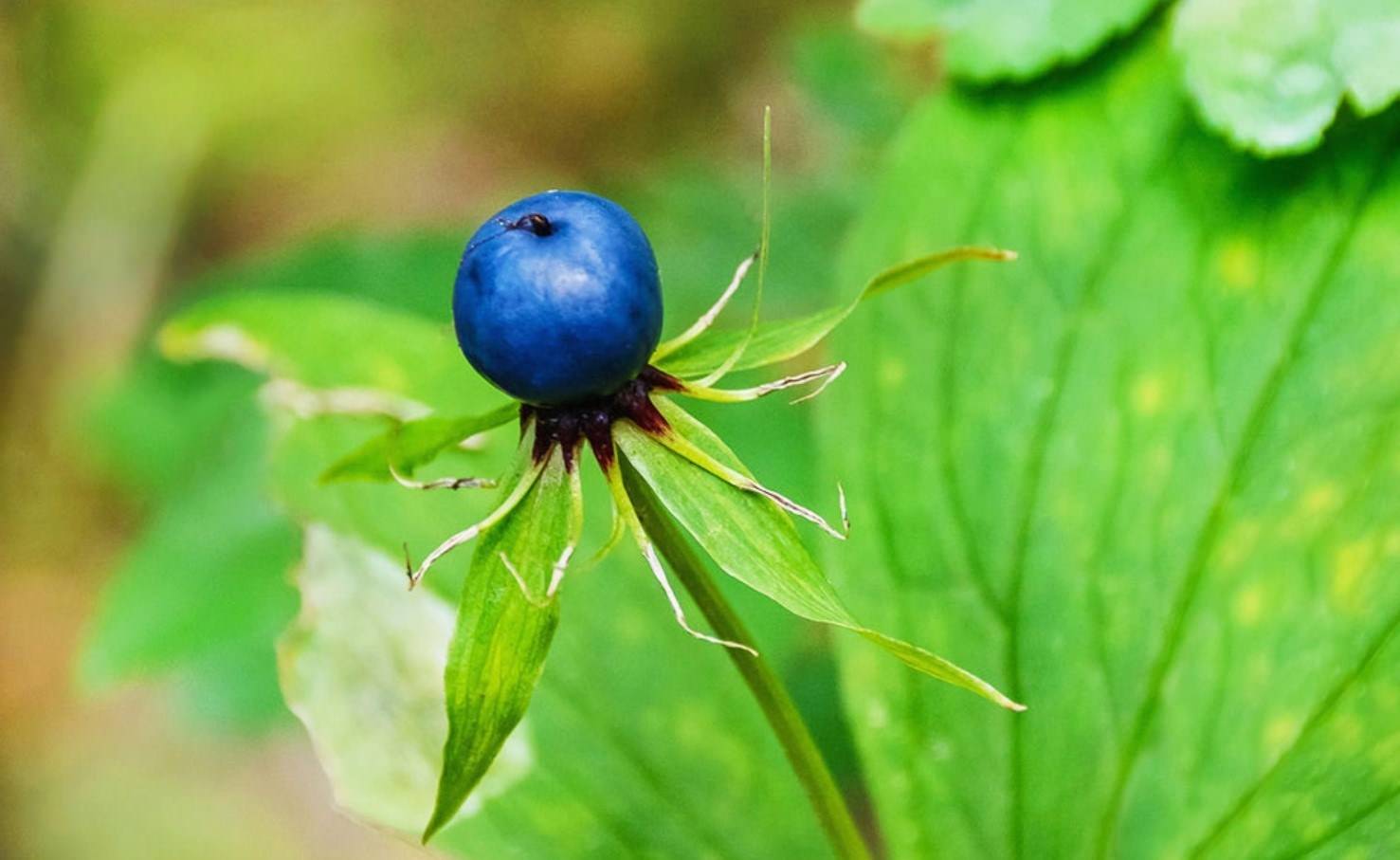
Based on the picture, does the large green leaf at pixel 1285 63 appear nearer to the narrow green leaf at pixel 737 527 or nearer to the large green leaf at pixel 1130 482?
the large green leaf at pixel 1130 482

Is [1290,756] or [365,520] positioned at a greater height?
[365,520]

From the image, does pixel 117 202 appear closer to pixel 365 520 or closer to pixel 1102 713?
pixel 365 520

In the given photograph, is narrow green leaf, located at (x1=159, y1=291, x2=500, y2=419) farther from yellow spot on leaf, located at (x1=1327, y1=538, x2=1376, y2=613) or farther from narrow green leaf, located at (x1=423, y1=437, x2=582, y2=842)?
yellow spot on leaf, located at (x1=1327, y1=538, x2=1376, y2=613)

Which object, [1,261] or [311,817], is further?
[1,261]

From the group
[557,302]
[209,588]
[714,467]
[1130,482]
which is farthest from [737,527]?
[209,588]

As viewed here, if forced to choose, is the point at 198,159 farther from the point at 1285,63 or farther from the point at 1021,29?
the point at 1285,63

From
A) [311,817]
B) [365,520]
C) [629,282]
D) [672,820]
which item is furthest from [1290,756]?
[311,817]

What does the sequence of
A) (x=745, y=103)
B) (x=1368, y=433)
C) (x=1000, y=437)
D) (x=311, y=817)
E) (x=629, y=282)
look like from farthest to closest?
(x=745, y=103), (x=311, y=817), (x=1000, y=437), (x=1368, y=433), (x=629, y=282)
